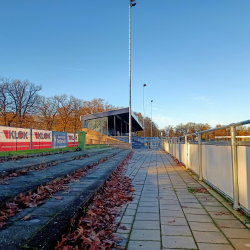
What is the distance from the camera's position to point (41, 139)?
15.4 meters

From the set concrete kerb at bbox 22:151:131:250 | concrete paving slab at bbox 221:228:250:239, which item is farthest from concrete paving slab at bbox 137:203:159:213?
concrete paving slab at bbox 221:228:250:239

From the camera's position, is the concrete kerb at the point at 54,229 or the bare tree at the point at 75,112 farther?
the bare tree at the point at 75,112

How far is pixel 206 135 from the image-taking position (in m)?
5.54

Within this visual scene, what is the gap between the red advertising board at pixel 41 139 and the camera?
1454cm

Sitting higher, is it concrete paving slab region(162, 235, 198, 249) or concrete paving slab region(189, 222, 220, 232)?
concrete paving slab region(162, 235, 198, 249)

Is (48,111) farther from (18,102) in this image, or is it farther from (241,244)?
(241,244)

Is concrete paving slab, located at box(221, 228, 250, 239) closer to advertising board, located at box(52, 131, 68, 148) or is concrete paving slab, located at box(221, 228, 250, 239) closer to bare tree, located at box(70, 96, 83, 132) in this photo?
advertising board, located at box(52, 131, 68, 148)

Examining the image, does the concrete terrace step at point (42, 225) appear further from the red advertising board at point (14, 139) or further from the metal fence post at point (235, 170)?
the red advertising board at point (14, 139)

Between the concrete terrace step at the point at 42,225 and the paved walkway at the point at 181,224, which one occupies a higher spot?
the concrete terrace step at the point at 42,225

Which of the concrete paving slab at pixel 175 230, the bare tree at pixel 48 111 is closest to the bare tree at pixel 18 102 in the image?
the bare tree at pixel 48 111

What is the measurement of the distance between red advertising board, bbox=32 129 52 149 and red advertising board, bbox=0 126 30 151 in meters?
0.69

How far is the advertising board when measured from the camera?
17.4 meters

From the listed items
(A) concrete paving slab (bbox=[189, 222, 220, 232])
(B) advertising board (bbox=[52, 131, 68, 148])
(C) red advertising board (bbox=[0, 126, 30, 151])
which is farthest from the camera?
(B) advertising board (bbox=[52, 131, 68, 148])

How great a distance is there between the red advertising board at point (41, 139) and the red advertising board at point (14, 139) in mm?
687
